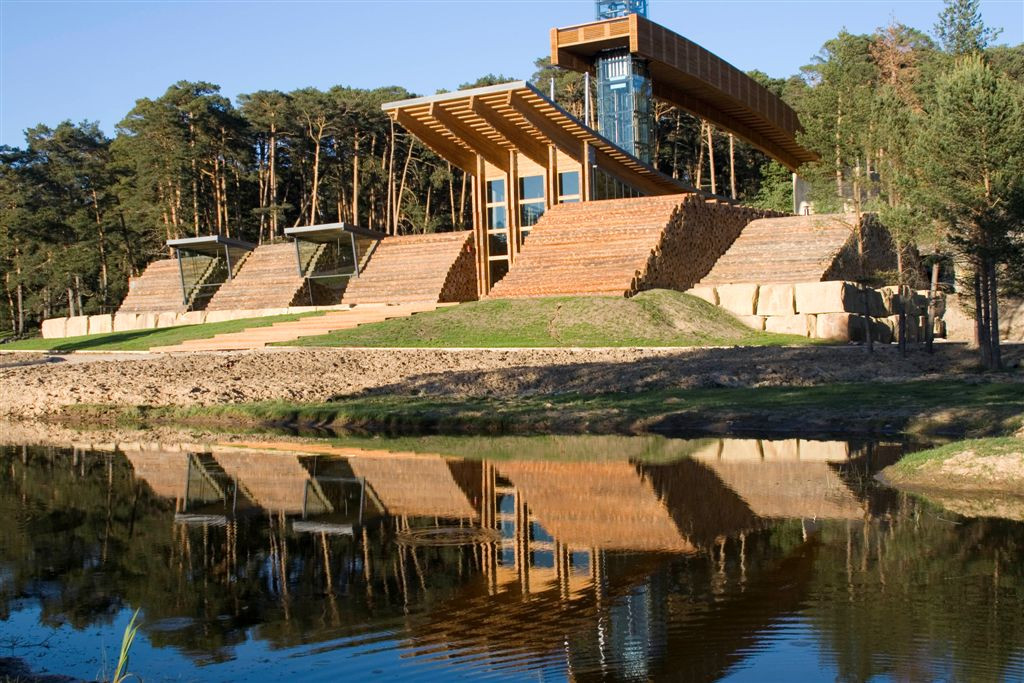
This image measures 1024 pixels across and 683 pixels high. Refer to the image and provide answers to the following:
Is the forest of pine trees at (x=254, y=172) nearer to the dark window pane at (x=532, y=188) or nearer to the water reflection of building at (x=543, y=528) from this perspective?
the dark window pane at (x=532, y=188)

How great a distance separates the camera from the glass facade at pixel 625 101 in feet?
136

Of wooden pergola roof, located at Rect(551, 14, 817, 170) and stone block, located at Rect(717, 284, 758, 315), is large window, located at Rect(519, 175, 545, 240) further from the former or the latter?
stone block, located at Rect(717, 284, 758, 315)

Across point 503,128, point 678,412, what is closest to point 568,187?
point 503,128

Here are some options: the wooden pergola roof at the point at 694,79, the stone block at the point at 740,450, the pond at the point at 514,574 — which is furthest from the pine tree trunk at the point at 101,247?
the stone block at the point at 740,450

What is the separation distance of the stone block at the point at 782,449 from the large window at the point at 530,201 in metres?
25.8

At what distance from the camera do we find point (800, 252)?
109 ft

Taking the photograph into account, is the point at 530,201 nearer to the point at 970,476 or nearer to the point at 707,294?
the point at 707,294

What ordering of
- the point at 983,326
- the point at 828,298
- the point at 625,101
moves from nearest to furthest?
the point at 983,326, the point at 828,298, the point at 625,101

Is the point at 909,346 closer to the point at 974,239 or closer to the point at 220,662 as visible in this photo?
the point at 974,239

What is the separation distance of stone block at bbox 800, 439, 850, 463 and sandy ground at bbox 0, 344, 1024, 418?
531cm

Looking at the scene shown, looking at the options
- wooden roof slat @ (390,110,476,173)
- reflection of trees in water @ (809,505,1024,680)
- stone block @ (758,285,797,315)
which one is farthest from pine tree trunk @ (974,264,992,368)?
wooden roof slat @ (390,110,476,173)

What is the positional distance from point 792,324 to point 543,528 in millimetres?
20967

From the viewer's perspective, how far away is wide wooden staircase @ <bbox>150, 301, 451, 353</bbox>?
30.6 meters

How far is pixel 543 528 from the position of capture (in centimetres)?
962
